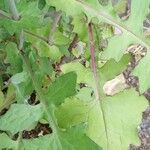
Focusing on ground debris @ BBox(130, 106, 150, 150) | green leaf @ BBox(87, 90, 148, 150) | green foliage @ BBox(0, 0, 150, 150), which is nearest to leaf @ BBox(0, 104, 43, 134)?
green foliage @ BBox(0, 0, 150, 150)

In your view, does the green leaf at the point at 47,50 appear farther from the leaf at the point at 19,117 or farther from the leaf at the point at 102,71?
the leaf at the point at 19,117

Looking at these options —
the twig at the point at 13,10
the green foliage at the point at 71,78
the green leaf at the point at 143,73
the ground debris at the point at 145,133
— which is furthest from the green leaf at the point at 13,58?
the ground debris at the point at 145,133

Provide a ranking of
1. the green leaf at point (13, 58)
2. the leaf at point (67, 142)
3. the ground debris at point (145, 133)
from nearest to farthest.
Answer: the leaf at point (67, 142)
the green leaf at point (13, 58)
the ground debris at point (145, 133)

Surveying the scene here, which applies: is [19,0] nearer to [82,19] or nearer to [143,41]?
[82,19]

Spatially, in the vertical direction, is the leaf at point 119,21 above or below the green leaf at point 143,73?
above

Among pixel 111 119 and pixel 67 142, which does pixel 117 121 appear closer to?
pixel 111 119

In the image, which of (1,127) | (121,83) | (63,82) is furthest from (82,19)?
(121,83)

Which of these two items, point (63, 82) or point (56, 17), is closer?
point (63, 82)

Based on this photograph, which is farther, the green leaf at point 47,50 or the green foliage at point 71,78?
the green leaf at point 47,50
